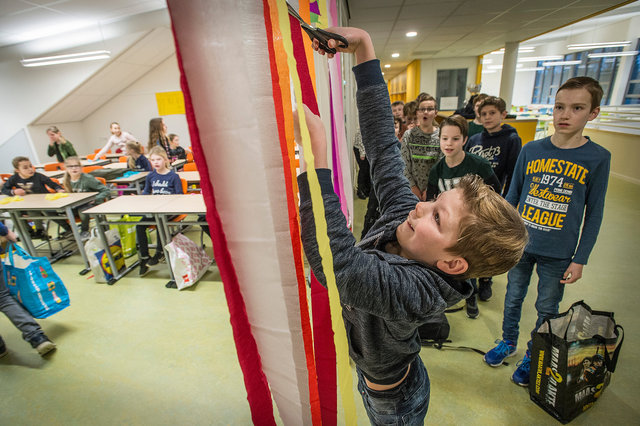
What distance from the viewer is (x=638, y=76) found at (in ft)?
21.9

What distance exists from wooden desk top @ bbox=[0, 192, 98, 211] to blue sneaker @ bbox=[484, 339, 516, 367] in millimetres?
4177

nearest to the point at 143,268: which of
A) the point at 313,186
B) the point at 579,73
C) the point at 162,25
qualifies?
the point at 313,186

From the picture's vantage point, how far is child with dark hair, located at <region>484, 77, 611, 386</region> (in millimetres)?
1456

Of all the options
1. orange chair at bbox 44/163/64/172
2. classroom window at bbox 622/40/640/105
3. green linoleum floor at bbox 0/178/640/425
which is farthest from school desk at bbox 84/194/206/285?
classroom window at bbox 622/40/640/105

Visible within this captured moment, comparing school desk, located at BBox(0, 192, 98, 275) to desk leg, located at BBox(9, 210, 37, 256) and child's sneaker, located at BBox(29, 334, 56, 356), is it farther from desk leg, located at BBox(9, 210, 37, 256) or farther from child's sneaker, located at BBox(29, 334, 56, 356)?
child's sneaker, located at BBox(29, 334, 56, 356)

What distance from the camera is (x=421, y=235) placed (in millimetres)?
633

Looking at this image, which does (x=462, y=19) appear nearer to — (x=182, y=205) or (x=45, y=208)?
(x=182, y=205)

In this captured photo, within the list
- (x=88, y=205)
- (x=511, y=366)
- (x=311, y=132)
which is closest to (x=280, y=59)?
(x=311, y=132)

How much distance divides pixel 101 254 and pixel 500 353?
373 centimetres

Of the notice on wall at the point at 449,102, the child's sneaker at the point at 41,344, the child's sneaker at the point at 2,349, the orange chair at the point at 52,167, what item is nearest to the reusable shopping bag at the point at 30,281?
the child's sneaker at the point at 41,344

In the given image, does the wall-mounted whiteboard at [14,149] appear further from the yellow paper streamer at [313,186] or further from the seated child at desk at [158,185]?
the yellow paper streamer at [313,186]

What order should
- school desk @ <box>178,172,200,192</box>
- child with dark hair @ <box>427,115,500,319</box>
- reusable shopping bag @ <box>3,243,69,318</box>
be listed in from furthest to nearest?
school desk @ <box>178,172,200,192</box>
reusable shopping bag @ <box>3,243,69,318</box>
child with dark hair @ <box>427,115,500,319</box>

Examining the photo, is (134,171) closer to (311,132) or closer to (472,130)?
(472,130)

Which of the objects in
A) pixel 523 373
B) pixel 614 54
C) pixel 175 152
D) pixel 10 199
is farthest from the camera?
pixel 614 54
